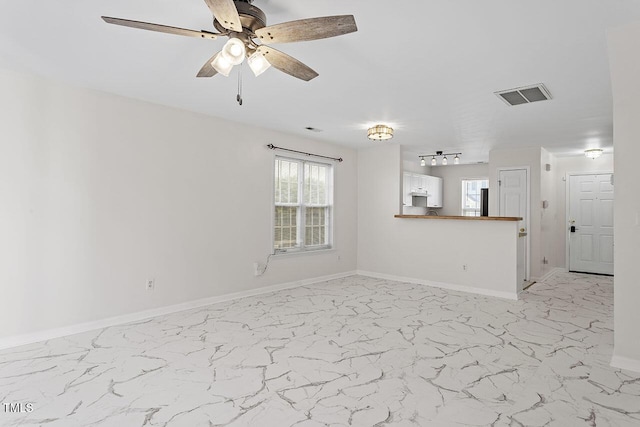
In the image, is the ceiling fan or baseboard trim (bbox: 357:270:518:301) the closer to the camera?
the ceiling fan

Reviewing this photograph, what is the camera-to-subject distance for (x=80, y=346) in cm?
311

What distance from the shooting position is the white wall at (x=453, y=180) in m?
9.09

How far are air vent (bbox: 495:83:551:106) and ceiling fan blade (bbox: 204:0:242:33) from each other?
2809mm

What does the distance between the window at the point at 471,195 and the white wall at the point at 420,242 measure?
391 cm

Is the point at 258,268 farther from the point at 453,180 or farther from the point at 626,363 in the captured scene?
the point at 453,180

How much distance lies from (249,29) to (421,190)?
24.4ft

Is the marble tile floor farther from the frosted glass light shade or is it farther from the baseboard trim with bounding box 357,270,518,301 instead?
the frosted glass light shade

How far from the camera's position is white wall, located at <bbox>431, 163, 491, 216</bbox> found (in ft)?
29.8

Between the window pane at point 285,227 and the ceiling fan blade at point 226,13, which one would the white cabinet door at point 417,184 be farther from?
A: the ceiling fan blade at point 226,13

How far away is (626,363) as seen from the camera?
2707 mm

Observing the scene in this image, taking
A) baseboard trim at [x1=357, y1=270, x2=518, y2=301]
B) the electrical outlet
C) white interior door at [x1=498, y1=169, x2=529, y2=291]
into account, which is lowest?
baseboard trim at [x1=357, y1=270, x2=518, y2=301]

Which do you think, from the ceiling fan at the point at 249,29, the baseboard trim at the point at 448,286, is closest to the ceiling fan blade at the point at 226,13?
the ceiling fan at the point at 249,29

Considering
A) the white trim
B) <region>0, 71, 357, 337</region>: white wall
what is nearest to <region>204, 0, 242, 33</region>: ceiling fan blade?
<region>0, 71, 357, 337</region>: white wall

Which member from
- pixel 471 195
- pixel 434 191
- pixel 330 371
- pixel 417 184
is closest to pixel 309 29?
pixel 330 371
